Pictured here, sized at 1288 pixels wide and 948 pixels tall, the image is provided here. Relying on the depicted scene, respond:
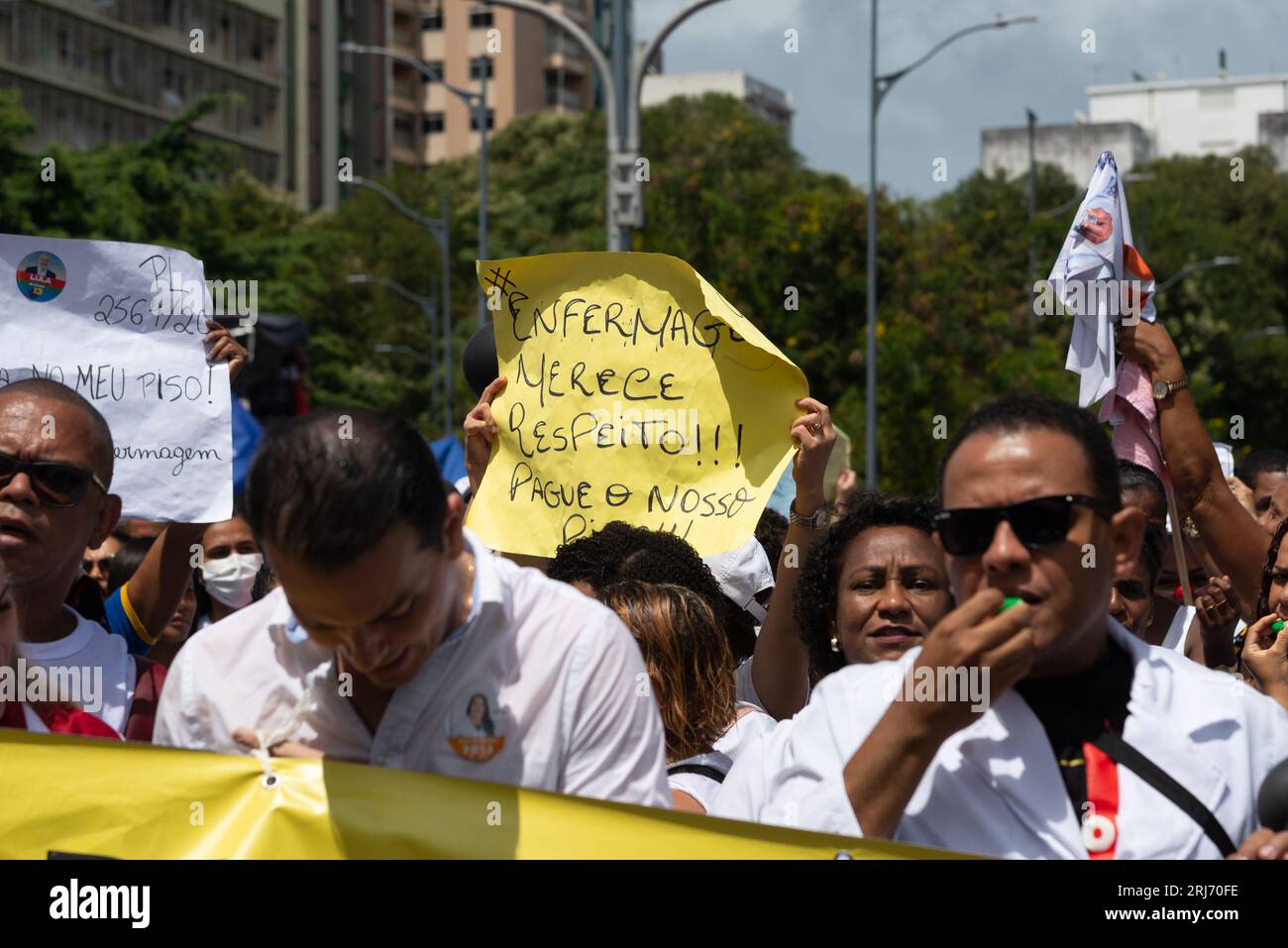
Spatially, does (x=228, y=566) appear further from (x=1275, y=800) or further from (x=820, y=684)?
(x=1275, y=800)

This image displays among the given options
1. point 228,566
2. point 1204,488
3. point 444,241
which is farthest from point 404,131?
point 1204,488

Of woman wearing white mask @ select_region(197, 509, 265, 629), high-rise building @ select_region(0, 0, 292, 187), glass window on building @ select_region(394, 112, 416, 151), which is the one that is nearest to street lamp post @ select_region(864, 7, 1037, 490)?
woman wearing white mask @ select_region(197, 509, 265, 629)

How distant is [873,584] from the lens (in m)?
4.51

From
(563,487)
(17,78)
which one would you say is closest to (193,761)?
(563,487)

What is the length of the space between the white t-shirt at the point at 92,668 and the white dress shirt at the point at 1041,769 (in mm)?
1429

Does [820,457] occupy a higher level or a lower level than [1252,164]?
lower

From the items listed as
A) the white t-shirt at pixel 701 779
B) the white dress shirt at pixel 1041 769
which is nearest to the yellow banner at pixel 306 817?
the white dress shirt at pixel 1041 769

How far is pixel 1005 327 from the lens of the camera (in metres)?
34.0

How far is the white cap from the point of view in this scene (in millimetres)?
5480

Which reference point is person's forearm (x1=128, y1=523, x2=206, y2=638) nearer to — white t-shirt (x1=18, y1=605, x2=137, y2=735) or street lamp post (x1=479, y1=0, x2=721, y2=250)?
white t-shirt (x1=18, y1=605, x2=137, y2=735)

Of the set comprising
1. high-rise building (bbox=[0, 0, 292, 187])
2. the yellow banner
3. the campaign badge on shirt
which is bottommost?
the yellow banner

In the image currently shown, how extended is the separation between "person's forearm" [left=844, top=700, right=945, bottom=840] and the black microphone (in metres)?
0.52
